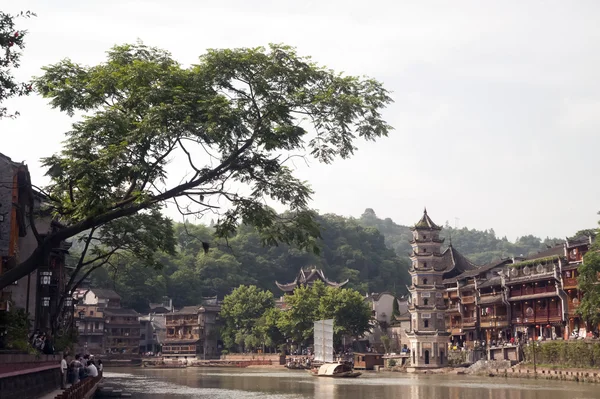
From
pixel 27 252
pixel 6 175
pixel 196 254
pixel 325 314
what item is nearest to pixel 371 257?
pixel 196 254

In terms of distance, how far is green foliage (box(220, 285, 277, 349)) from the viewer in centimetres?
11844

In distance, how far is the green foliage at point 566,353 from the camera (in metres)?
61.1

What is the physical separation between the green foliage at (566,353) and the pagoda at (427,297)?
21107mm

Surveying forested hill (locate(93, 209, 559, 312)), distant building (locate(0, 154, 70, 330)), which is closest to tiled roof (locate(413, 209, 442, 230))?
forested hill (locate(93, 209, 559, 312))

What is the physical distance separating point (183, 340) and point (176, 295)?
21.3 metres

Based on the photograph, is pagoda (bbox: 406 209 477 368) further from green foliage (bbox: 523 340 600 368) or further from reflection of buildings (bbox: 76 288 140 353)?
reflection of buildings (bbox: 76 288 140 353)

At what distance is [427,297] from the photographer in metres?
95.3

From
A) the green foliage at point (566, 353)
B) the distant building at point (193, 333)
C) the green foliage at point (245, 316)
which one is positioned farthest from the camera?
the distant building at point (193, 333)

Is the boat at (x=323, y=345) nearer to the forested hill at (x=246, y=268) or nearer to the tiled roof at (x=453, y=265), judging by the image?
the tiled roof at (x=453, y=265)

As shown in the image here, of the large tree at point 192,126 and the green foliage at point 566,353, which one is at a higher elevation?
the large tree at point 192,126

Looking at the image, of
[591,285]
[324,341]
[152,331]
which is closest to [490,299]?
[324,341]

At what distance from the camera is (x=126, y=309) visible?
440 feet

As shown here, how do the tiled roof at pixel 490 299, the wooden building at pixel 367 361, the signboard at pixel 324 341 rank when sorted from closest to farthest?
the tiled roof at pixel 490 299, the signboard at pixel 324 341, the wooden building at pixel 367 361

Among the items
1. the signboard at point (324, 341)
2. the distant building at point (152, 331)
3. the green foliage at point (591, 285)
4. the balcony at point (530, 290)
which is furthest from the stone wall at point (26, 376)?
the distant building at point (152, 331)
